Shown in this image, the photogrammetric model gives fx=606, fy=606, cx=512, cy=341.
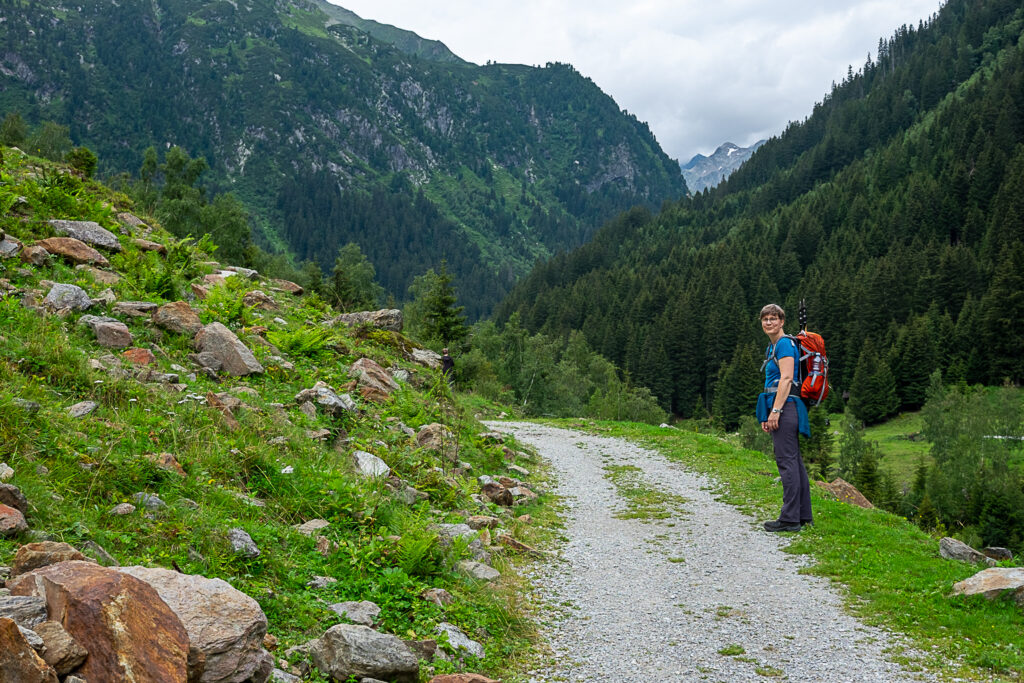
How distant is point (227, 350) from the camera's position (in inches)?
436

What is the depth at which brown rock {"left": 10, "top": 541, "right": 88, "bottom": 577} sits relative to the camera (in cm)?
415

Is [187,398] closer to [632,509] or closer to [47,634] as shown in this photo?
[47,634]

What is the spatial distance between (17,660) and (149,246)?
1396 centimetres

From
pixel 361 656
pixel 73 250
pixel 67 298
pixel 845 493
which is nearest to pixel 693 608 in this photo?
pixel 361 656

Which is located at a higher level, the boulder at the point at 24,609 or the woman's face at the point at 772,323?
the woman's face at the point at 772,323

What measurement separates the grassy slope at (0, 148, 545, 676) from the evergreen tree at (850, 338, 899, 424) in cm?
10277

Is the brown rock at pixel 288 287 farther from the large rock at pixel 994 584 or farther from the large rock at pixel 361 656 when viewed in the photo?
the large rock at pixel 994 584

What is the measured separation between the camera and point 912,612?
6.95 m

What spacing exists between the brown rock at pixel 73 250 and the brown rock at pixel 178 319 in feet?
7.18

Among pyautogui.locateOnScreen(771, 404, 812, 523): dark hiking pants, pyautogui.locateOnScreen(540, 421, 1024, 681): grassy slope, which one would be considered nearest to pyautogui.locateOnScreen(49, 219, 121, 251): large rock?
pyautogui.locateOnScreen(771, 404, 812, 523): dark hiking pants

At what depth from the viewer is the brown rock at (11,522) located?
465 cm

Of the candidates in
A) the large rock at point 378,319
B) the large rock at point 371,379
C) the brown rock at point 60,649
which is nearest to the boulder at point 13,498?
the brown rock at point 60,649

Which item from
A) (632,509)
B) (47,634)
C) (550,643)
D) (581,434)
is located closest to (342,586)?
(550,643)

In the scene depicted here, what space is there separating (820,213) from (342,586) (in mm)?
187866
